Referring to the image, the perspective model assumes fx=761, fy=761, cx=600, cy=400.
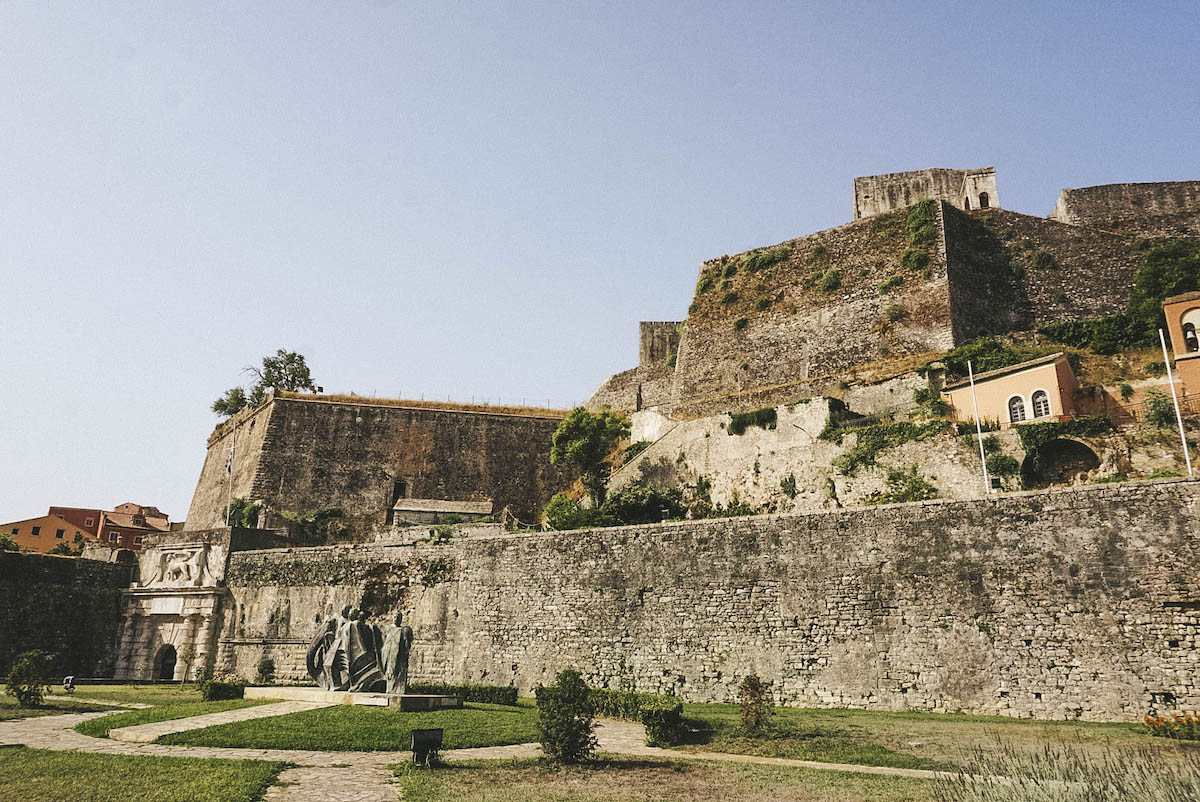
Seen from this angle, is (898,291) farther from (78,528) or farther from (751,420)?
(78,528)

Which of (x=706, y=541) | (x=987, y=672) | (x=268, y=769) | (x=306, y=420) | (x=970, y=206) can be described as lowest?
(x=268, y=769)

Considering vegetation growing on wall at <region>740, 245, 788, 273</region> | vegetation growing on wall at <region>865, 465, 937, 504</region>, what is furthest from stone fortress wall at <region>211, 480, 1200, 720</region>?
vegetation growing on wall at <region>740, 245, 788, 273</region>

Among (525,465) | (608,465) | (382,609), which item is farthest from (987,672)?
(525,465)

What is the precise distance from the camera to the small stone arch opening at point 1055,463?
22.1 m

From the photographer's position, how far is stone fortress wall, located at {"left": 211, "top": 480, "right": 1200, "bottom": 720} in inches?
610

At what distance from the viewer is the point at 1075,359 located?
26.6 metres

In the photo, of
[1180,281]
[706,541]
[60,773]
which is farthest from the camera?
[1180,281]

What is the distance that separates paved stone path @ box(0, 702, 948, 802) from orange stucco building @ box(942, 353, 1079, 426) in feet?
52.7

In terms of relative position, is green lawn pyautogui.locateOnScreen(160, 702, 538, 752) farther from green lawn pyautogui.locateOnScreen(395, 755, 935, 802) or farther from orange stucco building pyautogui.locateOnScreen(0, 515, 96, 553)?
orange stucco building pyautogui.locateOnScreen(0, 515, 96, 553)

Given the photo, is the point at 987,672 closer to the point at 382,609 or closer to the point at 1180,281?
the point at 382,609

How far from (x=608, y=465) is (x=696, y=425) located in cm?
744

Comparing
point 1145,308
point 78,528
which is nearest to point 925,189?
point 1145,308

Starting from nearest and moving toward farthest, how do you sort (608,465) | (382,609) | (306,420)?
(382,609) < (608,465) < (306,420)

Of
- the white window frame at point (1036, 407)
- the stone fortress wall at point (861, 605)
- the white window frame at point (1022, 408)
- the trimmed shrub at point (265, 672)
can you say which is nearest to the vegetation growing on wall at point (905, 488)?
the white window frame at point (1022, 408)
